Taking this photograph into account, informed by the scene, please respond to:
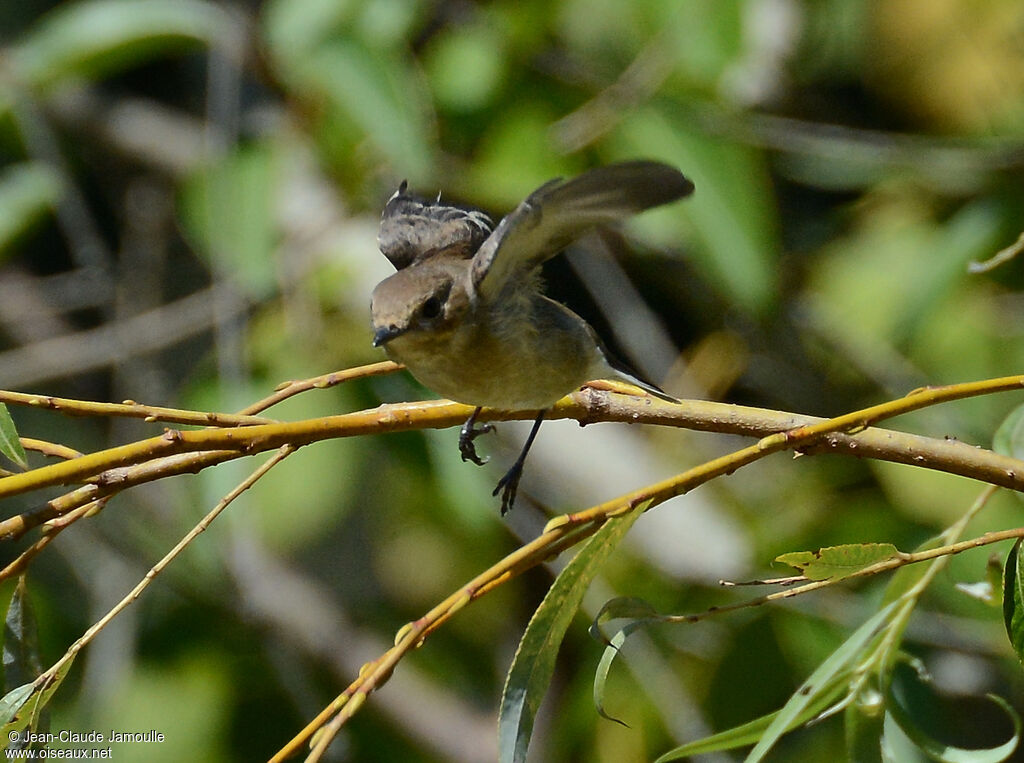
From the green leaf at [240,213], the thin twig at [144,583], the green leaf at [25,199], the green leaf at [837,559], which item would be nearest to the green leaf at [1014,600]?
the green leaf at [837,559]

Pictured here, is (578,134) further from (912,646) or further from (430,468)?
(912,646)

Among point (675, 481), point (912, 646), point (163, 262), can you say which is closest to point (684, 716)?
point (912, 646)

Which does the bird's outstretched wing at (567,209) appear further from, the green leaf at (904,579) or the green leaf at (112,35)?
the green leaf at (112,35)

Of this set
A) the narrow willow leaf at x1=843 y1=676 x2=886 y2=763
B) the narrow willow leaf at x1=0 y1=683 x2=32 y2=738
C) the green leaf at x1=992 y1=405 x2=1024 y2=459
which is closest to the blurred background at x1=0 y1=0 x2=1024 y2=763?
the green leaf at x1=992 y1=405 x2=1024 y2=459

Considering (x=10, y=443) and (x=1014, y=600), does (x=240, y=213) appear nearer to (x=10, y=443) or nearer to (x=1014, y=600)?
(x=10, y=443)

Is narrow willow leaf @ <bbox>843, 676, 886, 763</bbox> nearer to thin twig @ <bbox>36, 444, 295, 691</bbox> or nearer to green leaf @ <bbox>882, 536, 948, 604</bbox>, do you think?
green leaf @ <bbox>882, 536, 948, 604</bbox>

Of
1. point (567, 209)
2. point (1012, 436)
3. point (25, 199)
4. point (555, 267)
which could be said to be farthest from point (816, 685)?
point (25, 199)
